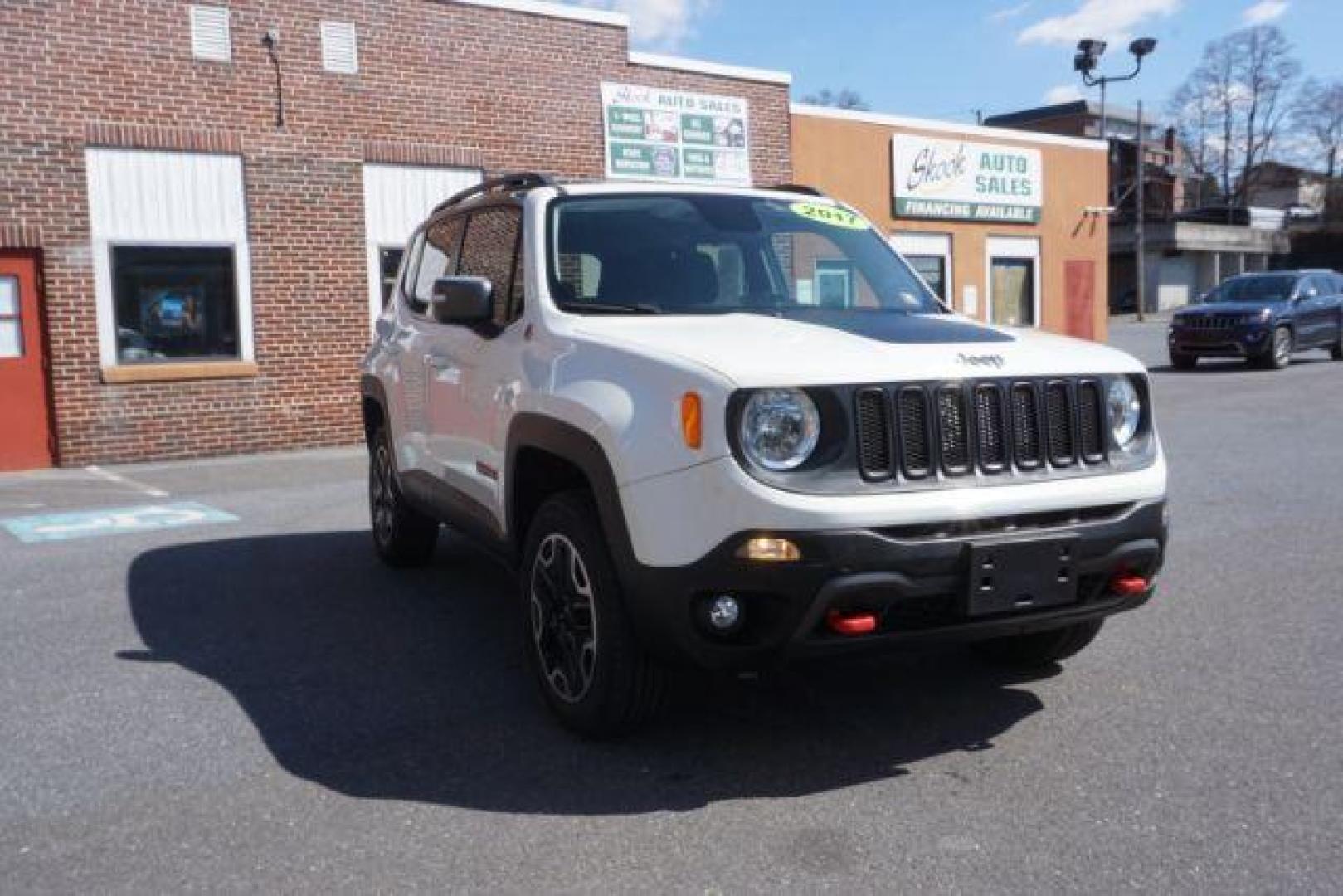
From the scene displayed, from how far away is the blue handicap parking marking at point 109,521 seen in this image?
828 centimetres

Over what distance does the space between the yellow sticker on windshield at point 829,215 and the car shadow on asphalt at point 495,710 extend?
187 centimetres

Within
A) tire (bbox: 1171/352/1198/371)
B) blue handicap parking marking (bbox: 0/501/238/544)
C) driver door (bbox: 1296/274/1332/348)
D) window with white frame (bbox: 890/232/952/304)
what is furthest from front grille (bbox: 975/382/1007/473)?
driver door (bbox: 1296/274/1332/348)

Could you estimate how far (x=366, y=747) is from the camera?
407 cm

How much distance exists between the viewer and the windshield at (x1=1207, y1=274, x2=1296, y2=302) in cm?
2174

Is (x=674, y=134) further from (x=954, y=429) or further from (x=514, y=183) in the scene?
(x=954, y=429)

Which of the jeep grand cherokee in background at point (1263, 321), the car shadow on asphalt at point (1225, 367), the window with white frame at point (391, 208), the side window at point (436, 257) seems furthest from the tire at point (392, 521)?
the jeep grand cherokee in background at point (1263, 321)

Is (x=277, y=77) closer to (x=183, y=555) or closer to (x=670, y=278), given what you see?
(x=183, y=555)

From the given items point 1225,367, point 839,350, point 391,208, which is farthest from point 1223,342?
point 839,350

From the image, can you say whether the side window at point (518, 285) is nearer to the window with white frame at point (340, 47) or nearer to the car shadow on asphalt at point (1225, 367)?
the window with white frame at point (340, 47)

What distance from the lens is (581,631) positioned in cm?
401

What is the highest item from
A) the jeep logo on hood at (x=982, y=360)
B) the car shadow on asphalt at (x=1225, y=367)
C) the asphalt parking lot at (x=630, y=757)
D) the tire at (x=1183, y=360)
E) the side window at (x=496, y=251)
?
the side window at (x=496, y=251)

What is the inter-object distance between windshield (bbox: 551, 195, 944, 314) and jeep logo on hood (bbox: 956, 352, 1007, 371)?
3.03 ft

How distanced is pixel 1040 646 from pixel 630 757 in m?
1.72

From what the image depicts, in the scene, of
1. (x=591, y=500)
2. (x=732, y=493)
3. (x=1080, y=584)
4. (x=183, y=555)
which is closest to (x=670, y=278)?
(x=591, y=500)
